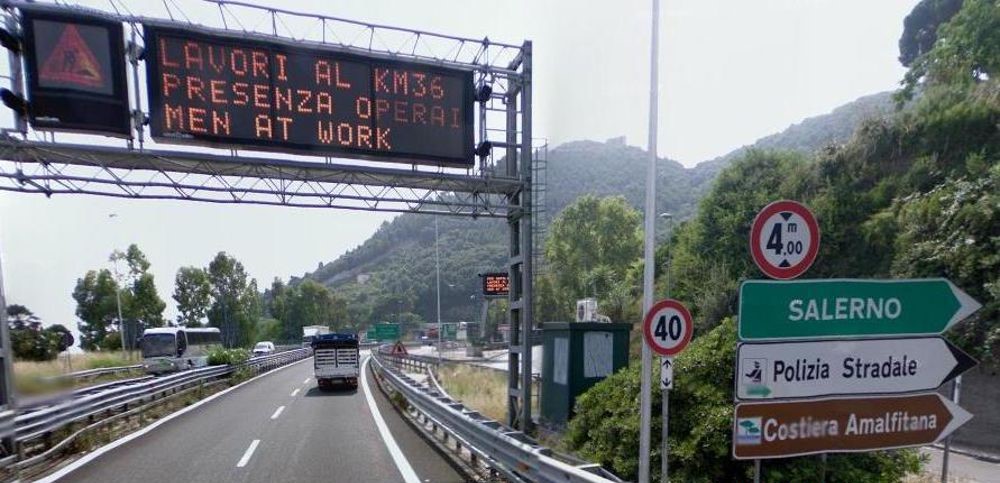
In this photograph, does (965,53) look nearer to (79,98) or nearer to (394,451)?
(394,451)

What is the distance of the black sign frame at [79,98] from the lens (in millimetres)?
8344

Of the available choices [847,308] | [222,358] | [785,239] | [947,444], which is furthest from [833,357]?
[222,358]

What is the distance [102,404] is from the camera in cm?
1129

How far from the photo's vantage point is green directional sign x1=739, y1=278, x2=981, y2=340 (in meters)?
4.33

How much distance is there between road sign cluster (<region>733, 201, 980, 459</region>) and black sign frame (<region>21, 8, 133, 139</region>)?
391 inches

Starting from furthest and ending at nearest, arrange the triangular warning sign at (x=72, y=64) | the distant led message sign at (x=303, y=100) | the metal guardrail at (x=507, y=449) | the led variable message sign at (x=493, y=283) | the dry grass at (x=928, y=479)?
1. the led variable message sign at (x=493, y=283)
2. the distant led message sign at (x=303, y=100)
3. the triangular warning sign at (x=72, y=64)
4. the dry grass at (x=928, y=479)
5. the metal guardrail at (x=507, y=449)

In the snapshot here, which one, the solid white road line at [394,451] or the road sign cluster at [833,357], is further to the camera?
the solid white road line at [394,451]

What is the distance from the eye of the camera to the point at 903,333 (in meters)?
4.54

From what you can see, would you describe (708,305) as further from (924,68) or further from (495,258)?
(495,258)

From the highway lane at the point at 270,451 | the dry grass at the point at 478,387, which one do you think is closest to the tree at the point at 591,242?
the dry grass at the point at 478,387

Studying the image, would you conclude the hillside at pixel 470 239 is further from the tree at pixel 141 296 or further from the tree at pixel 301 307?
the tree at pixel 141 296

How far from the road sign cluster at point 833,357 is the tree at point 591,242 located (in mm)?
58034

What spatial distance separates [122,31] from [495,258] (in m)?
103

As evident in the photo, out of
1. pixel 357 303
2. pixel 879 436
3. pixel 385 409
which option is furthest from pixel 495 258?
pixel 879 436
